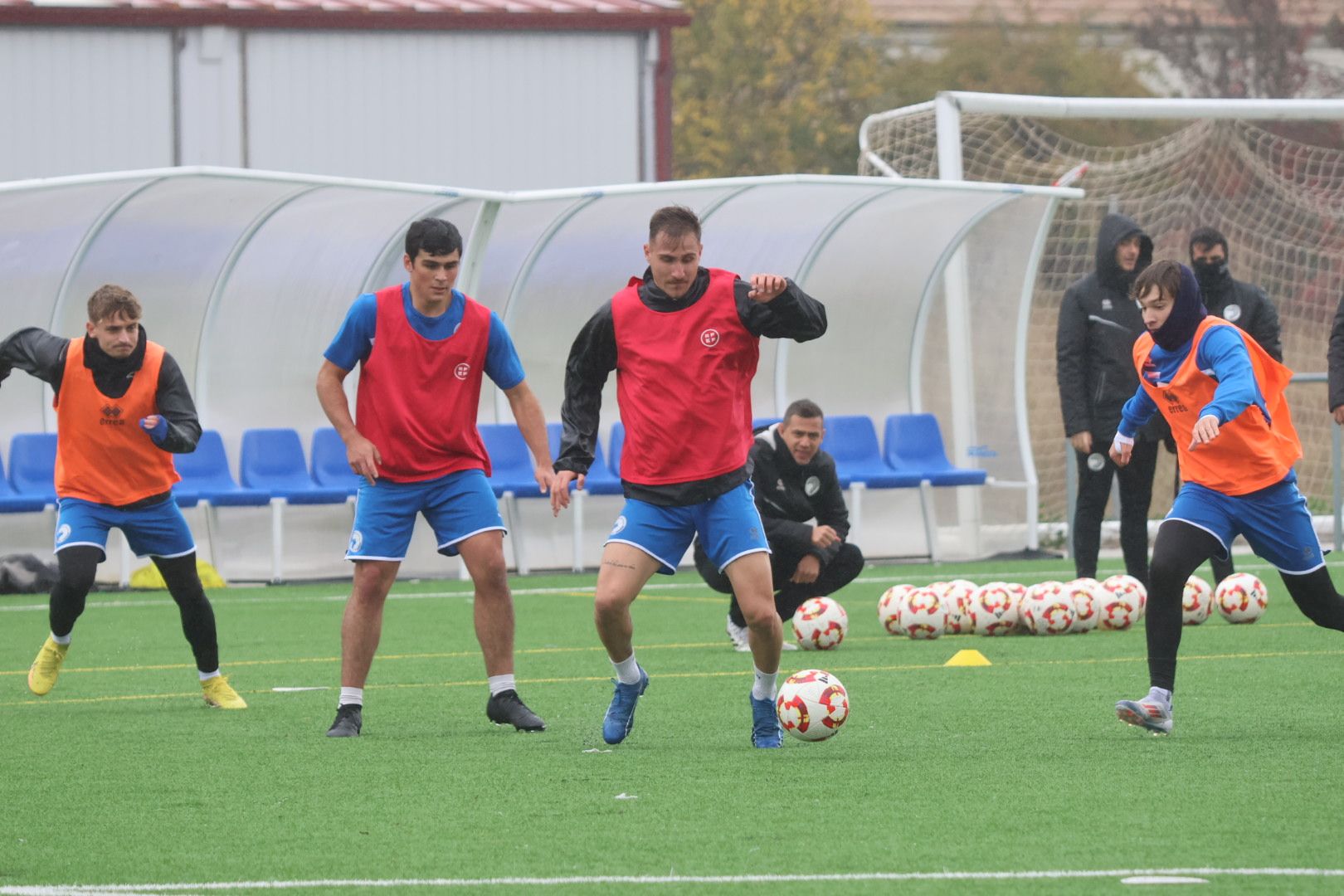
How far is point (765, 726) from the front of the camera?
7.29m

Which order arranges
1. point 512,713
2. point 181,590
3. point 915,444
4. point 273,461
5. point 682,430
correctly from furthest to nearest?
point 915,444
point 273,461
point 181,590
point 512,713
point 682,430

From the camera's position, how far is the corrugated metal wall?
72.3 ft

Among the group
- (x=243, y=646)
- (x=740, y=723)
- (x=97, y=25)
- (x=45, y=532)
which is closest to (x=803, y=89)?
(x=97, y=25)

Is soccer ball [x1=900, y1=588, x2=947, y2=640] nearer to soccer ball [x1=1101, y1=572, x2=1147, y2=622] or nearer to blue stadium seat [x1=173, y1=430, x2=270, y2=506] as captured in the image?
soccer ball [x1=1101, y1=572, x2=1147, y2=622]

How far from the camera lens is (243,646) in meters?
11.7

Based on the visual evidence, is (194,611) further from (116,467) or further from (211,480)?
(211,480)

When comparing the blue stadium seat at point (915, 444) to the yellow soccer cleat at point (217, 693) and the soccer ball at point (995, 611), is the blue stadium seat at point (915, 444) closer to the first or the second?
the soccer ball at point (995, 611)

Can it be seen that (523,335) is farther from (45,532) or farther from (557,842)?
(557,842)

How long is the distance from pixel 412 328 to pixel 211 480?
358 inches

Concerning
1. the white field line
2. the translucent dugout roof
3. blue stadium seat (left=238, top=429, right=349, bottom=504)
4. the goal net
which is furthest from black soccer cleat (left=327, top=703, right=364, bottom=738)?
the goal net

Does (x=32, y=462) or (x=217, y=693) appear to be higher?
(x=32, y=462)

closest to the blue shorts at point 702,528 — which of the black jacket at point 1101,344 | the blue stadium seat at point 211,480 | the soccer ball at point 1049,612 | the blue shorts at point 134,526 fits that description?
the blue shorts at point 134,526

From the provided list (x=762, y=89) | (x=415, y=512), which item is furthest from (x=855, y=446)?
(x=762, y=89)

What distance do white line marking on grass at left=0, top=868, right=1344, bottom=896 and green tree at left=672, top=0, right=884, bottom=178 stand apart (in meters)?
34.1
